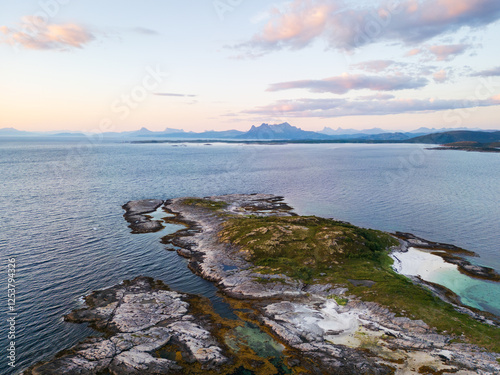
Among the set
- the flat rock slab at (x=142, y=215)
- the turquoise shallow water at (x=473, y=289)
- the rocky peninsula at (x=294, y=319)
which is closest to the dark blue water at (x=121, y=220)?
the flat rock slab at (x=142, y=215)

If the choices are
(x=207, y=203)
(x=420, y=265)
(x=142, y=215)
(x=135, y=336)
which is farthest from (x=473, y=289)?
(x=142, y=215)

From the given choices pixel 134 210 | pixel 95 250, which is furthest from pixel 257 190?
pixel 95 250

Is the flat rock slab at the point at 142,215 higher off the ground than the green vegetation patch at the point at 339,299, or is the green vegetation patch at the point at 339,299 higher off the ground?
the flat rock slab at the point at 142,215

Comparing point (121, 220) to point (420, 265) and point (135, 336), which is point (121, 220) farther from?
point (420, 265)

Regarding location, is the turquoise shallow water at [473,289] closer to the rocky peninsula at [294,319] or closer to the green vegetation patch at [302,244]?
the rocky peninsula at [294,319]

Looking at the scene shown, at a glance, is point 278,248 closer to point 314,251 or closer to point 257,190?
point 314,251
